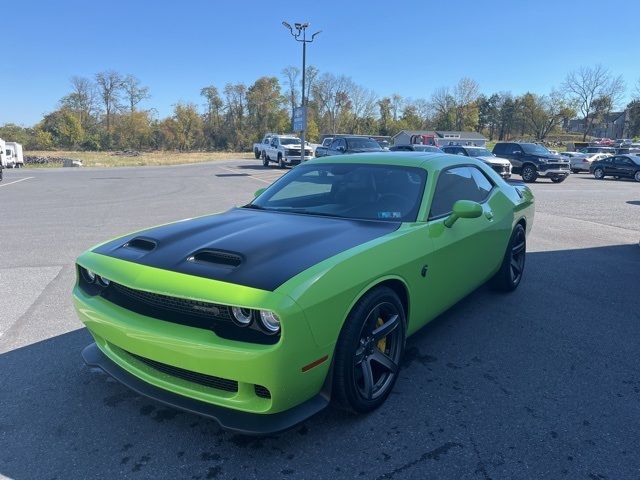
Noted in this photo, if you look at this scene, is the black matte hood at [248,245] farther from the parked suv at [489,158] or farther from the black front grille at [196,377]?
the parked suv at [489,158]

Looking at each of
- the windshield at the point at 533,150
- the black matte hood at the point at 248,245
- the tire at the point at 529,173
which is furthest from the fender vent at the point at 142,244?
the windshield at the point at 533,150

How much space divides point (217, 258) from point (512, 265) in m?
3.58

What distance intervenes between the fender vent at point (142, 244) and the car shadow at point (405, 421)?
0.95 meters

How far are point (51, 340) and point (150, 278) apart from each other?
196 cm

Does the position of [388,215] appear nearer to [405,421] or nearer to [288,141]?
[405,421]

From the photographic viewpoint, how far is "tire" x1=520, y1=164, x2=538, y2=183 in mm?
21984

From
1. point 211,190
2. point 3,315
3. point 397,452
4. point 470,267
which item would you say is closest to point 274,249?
point 397,452

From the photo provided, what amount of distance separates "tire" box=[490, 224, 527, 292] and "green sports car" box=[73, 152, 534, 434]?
119 centimetres

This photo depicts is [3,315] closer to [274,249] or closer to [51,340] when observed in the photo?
[51,340]

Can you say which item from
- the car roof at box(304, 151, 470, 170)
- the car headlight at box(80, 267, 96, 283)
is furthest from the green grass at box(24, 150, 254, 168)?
the car headlight at box(80, 267, 96, 283)

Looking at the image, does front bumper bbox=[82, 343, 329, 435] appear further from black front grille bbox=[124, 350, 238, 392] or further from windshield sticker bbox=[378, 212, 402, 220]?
windshield sticker bbox=[378, 212, 402, 220]

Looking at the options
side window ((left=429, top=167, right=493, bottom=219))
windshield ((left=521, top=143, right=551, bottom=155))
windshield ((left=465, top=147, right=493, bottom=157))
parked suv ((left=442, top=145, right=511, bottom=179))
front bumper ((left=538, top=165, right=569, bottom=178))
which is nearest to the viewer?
side window ((left=429, top=167, right=493, bottom=219))

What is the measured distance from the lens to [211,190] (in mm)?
16719

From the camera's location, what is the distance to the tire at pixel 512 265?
15.8 ft
